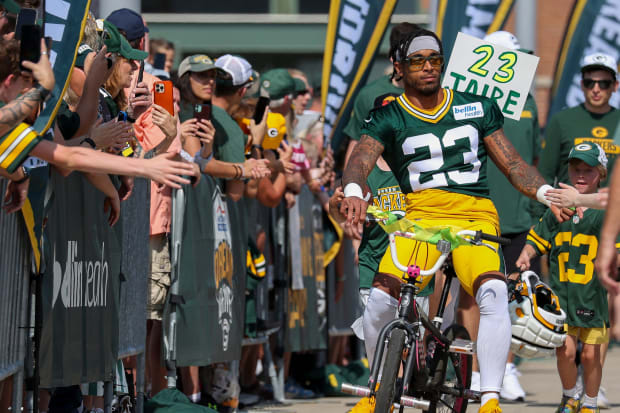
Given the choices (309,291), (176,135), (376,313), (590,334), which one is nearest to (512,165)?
(376,313)

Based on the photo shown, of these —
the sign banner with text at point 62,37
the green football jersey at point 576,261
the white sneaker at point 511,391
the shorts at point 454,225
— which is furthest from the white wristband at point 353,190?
the white sneaker at point 511,391

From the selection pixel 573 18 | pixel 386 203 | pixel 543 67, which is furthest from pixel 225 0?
pixel 386 203

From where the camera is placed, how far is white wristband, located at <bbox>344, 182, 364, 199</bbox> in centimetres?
675

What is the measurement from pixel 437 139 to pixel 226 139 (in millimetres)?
2081

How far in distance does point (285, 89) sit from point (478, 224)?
3.58 metres

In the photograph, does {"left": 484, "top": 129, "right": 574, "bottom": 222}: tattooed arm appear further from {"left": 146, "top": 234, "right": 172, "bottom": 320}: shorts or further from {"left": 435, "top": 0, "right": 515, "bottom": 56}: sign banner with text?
{"left": 435, "top": 0, "right": 515, "bottom": 56}: sign banner with text

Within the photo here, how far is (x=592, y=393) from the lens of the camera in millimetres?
8828

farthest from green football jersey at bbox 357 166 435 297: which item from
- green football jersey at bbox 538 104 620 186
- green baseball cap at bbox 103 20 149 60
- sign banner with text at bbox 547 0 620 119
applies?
sign banner with text at bbox 547 0 620 119

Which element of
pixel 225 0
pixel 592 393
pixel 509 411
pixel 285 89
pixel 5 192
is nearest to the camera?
pixel 5 192

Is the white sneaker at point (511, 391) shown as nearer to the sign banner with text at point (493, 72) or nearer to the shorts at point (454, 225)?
the sign banner with text at point (493, 72)

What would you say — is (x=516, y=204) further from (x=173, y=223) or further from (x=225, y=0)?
(x=225, y=0)

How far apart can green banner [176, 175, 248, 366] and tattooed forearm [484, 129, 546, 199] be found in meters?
2.01

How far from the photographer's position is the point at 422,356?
22.8 ft

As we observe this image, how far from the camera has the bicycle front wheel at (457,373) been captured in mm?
7289
